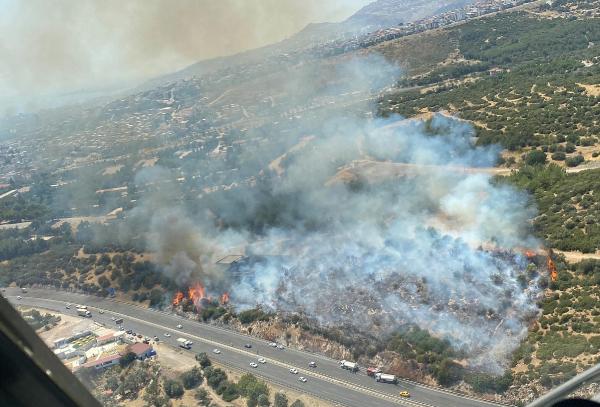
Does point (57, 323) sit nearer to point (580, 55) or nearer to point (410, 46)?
point (580, 55)

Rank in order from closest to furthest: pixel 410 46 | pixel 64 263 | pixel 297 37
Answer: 1. pixel 64 263
2. pixel 410 46
3. pixel 297 37

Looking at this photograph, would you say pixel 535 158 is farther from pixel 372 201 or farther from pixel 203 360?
pixel 203 360

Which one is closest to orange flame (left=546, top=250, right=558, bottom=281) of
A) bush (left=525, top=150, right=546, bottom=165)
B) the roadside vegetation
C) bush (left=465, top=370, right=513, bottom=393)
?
bush (left=465, top=370, right=513, bottom=393)

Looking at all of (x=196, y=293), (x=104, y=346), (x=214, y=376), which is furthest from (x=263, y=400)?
(x=196, y=293)

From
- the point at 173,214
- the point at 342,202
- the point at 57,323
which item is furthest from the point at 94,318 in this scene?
the point at 342,202

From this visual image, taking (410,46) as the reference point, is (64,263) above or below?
below

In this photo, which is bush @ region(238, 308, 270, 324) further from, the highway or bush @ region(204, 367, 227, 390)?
bush @ region(204, 367, 227, 390)

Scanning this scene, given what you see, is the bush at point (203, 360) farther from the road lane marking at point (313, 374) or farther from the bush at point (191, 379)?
the road lane marking at point (313, 374)
